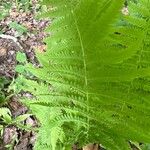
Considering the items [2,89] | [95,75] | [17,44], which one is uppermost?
[95,75]

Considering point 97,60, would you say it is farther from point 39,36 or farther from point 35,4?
point 35,4

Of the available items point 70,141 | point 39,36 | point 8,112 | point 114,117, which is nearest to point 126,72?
point 114,117

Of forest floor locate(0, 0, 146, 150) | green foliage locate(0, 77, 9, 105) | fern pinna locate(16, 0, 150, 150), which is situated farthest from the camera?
green foliage locate(0, 77, 9, 105)

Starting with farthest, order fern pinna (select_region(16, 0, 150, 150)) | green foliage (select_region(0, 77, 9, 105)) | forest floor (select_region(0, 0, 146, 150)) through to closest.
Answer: green foliage (select_region(0, 77, 9, 105)), forest floor (select_region(0, 0, 146, 150)), fern pinna (select_region(16, 0, 150, 150))

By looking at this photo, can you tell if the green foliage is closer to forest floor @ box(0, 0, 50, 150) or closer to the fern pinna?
forest floor @ box(0, 0, 50, 150)

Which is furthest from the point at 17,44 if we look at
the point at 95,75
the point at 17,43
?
the point at 95,75

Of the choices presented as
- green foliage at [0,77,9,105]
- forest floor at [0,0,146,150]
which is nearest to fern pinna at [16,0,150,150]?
forest floor at [0,0,146,150]

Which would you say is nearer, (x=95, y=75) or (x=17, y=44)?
(x=95, y=75)

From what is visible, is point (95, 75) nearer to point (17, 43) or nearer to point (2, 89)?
point (2, 89)

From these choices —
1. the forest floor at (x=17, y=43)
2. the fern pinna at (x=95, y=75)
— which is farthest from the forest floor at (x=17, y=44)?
the fern pinna at (x=95, y=75)
